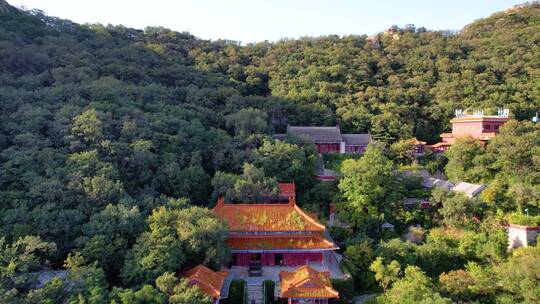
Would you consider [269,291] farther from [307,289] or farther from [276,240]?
[276,240]

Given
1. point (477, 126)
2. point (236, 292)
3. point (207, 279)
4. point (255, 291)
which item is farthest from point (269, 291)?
point (477, 126)

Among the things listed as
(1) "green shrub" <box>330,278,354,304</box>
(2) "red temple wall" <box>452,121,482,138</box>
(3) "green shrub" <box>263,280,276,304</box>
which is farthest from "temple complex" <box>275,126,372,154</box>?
(3) "green shrub" <box>263,280,276,304</box>

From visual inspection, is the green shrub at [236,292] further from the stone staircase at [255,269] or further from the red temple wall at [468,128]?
the red temple wall at [468,128]

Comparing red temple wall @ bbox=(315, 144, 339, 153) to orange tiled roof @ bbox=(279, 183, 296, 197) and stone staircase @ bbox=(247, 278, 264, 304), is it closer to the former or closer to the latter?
orange tiled roof @ bbox=(279, 183, 296, 197)

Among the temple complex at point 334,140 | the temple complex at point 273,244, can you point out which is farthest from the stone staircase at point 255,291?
the temple complex at point 334,140

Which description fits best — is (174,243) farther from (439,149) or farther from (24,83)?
(439,149)

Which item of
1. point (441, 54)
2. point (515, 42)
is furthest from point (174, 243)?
point (515, 42)
